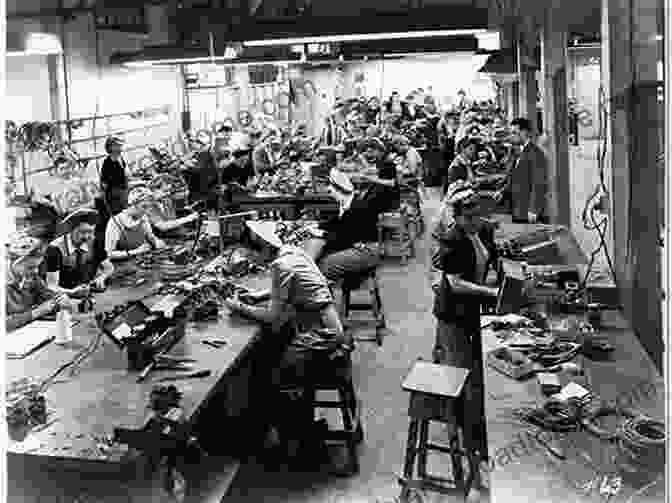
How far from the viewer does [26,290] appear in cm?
495

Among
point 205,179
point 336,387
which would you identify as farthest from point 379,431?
point 205,179

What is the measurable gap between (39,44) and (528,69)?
572 centimetres

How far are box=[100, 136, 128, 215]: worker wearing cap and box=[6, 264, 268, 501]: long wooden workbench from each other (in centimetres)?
323

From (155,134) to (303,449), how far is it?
9386 mm

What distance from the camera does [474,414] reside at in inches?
180

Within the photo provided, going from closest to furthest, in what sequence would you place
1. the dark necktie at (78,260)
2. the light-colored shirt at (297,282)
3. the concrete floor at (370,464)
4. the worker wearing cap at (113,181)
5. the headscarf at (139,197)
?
the concrete floor at (370,464)
the light-colored shirt at (297,282)
the dark necktie at (78,260)
the headscarf at (139,197)
the worker wearing cap at (113,181)

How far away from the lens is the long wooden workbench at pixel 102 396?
302cm

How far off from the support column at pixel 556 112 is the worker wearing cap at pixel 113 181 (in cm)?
394

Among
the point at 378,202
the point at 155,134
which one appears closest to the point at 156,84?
the point at 155,134

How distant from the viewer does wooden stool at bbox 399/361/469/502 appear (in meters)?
3.62

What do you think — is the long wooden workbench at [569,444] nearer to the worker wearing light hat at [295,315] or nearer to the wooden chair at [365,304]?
the worker wearing light hat at [295,315]

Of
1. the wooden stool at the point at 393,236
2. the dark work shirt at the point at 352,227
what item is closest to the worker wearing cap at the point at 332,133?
the wooden stool at the point at 393,236

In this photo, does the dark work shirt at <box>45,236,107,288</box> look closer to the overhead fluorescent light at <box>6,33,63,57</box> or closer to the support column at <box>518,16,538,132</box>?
the overhead fluorescent light at <box>6,33,63,57</box>

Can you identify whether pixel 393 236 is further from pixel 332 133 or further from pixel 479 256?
pixel 479 256
